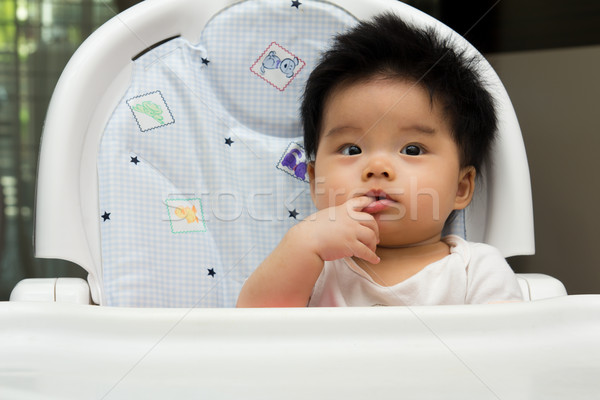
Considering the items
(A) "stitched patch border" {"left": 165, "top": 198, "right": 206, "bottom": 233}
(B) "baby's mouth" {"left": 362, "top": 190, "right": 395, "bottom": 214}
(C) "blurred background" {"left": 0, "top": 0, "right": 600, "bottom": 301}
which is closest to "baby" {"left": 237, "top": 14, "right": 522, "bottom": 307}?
(B) "baby's mouth" {"left": 362, "top": 190, "right": 395, "bottom": 214}

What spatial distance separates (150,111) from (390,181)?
36cm

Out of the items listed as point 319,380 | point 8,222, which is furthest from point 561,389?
point 8,222

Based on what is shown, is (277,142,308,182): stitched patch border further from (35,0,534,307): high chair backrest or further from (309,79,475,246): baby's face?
(309,79,475,246): baby's face

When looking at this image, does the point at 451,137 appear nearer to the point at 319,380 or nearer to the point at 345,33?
the point at 345,33

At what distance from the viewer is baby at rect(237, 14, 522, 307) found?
0.77 meters

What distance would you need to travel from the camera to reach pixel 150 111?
2.99 feet

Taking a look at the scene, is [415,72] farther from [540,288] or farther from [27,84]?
[27,84]

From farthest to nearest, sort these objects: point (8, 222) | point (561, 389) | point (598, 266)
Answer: point (8, 222) → point (598, 266) → point (561, 389)

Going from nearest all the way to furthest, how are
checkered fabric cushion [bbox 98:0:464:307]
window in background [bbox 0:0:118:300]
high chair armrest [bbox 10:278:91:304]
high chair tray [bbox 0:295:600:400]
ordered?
high chair tray [bbox 0:295:600:400] < high chair armrest [bbox 10:278:91:304] < checkered fabric cushion [bbox 98:0:464:307] < window in background [bbox 0:0:118:300]

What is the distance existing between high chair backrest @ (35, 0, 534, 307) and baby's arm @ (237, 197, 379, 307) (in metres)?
0.14

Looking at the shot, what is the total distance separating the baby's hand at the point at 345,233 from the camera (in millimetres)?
754

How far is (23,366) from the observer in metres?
0.48

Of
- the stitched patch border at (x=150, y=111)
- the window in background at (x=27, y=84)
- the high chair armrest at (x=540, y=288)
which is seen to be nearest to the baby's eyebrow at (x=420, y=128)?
the high chair armrest at (x=540, y=288)

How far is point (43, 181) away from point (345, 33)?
0.46 metres
